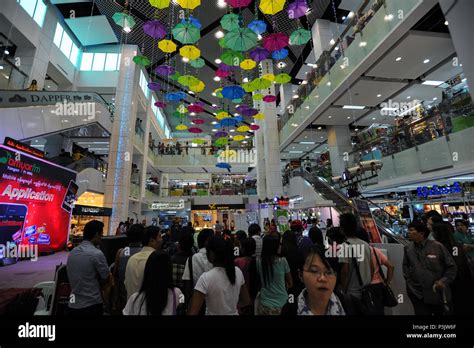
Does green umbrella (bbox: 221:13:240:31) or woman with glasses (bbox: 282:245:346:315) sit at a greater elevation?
green umbrella (bbox: 221:13:240:31)

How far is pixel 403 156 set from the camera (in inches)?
357

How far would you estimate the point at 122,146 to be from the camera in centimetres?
1395

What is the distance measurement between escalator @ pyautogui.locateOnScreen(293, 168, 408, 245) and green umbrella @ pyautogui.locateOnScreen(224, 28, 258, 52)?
18.0 ft

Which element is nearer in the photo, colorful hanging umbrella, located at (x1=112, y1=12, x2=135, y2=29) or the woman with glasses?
the woman with glasses

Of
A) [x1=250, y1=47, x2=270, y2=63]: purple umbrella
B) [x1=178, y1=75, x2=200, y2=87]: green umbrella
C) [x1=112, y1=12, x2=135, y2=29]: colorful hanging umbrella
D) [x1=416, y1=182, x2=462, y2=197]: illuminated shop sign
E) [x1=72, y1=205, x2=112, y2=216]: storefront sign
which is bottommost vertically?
[x1=72, y1=205, x2=112, y2=216]: storefront sign

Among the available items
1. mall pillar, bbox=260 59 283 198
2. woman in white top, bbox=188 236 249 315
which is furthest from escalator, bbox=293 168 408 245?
woman in white top, bbox=188 236 249 315

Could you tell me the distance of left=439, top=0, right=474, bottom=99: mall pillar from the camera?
10.2ft

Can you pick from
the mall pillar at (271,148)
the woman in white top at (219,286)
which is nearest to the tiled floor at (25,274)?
the woman in white top at (219,286)

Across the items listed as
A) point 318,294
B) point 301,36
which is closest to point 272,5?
point 301,36

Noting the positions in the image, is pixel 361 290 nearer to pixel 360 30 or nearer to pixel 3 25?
pixel 360 30

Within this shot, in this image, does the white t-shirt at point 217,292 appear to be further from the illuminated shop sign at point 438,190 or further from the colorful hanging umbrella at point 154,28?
the illuminated shop sign at point 438,190

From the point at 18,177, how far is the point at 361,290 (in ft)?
31.8

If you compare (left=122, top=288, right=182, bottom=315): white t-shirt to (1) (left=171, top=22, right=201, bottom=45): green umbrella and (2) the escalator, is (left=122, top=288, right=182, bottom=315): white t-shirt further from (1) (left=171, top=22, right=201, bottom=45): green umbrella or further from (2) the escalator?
(1) (left=171, top=22, right=201, bottom=45): green umbrella

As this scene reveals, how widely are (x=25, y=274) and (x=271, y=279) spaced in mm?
6042
